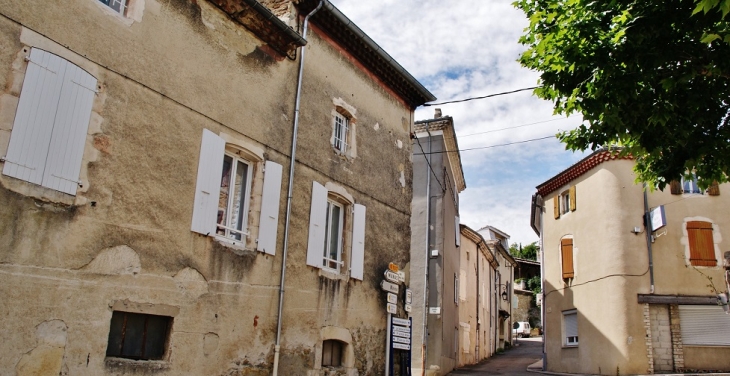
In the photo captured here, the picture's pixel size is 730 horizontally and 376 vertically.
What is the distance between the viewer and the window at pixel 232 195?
8.68 metres

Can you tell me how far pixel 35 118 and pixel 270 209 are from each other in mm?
3918

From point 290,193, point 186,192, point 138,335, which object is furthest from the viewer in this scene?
point 290,193

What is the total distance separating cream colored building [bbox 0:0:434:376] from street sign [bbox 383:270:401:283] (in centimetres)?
26

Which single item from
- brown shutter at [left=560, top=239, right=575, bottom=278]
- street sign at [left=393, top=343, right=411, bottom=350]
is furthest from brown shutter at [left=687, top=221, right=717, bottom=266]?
street sign at [left=393, top=343, right=411, bottom=350]

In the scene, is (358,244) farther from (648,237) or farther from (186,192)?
(648,237)

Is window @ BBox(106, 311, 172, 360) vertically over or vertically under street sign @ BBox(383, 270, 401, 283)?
under

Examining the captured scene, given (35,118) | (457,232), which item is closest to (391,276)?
(35,118)

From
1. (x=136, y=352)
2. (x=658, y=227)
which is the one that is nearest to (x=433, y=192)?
(x=658, y=227)

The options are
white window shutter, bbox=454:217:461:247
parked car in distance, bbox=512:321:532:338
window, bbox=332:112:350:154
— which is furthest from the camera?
parked car in distance, bbox=512:321:532:338

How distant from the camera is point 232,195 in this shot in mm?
9453

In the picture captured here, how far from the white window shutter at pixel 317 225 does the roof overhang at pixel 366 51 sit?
10.7 feet

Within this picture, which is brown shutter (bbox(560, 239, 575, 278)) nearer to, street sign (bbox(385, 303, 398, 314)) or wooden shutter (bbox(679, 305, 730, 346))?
wooden shutter (bbox(679, 305, 730, 346))

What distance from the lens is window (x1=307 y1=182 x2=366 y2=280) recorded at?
10.9 metres

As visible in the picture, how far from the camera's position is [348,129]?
1255 cm
